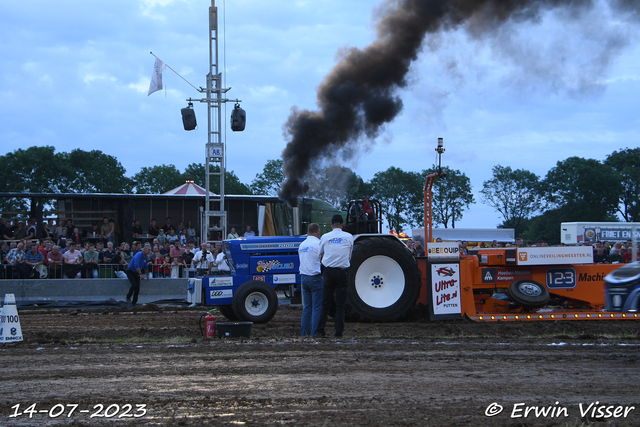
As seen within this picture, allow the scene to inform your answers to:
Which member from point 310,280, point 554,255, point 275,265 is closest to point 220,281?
point 275,265

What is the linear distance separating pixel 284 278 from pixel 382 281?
73.7 inches

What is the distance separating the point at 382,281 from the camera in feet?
31.3

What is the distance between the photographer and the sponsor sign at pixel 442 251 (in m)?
9.63

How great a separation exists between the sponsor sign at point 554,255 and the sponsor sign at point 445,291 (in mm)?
1200

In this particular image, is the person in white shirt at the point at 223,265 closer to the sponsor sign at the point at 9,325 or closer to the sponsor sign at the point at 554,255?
the sponsor sign at the point at 9,325

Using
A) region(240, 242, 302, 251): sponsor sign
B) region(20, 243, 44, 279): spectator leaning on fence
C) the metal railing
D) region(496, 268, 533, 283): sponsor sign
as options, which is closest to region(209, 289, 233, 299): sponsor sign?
region(240, 242, 302, 251): sponsor sign

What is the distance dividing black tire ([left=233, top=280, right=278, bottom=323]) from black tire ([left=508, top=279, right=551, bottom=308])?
3.86 meters

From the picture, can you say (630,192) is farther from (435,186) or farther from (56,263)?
(56,263)

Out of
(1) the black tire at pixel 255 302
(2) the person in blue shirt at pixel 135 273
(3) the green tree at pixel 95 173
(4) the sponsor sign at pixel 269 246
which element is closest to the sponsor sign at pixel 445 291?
(4) the sponsor sign at pixel 269 246

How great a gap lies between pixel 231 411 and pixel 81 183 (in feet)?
204

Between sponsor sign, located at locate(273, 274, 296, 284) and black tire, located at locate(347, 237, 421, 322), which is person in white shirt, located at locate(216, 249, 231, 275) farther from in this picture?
black tire, located at locate(347, 237, 421, 322)

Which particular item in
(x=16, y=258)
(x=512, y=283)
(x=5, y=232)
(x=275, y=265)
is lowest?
(x=512, y=283)

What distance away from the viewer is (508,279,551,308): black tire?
376 inches

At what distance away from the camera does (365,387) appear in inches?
193
